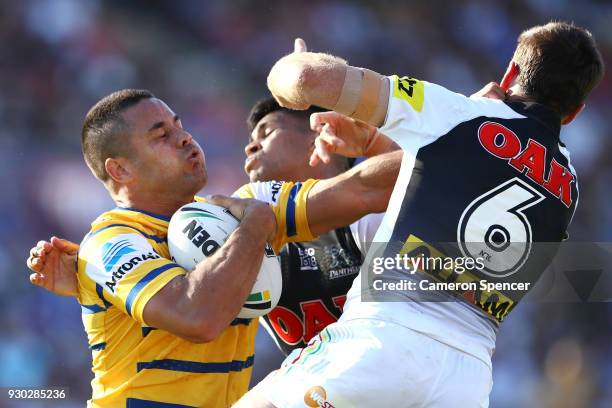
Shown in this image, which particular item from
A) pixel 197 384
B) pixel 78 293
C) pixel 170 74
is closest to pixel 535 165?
pixel 197 384

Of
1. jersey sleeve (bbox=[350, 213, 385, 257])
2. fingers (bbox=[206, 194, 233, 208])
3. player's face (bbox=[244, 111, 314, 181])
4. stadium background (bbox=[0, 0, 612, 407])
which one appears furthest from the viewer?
stadium background (bbox=[0, 0, 612, 407])

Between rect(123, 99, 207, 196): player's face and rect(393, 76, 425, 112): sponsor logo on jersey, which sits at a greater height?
rect(393, 76, 425, 112): sponsor logo on jersey

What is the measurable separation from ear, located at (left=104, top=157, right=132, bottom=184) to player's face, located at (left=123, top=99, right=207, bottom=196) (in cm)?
4

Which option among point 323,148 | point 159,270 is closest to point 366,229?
point 323,148

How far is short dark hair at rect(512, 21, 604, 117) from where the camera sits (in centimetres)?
417

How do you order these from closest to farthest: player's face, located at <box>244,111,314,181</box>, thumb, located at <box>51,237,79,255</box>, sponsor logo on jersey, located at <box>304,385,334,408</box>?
sponsor logo on jersey, located at <box>304,385,334,408</box> < thumb, located at <box>51,237,79,255</box> < player's face, located at <box>244,111,314,181</box>

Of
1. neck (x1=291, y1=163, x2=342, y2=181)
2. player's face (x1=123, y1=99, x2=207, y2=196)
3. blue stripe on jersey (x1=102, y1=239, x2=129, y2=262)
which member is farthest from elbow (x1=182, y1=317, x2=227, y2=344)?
neck (x1=291, y1=163, x2=342, y2=181)

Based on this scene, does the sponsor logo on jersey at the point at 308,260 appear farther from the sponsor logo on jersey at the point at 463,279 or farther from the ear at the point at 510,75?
the ear at the point at 510,75

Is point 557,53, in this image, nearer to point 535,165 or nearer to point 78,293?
point 535,165

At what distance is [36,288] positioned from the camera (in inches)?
416

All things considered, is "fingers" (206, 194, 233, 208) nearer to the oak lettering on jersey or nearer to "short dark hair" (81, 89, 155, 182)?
"short dark hair" (81, 89, 155, 182)

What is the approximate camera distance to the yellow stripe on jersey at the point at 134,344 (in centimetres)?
412

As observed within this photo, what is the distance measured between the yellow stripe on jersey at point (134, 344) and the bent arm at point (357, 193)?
2.56ft

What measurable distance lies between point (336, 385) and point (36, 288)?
25.4 ft
